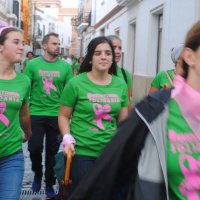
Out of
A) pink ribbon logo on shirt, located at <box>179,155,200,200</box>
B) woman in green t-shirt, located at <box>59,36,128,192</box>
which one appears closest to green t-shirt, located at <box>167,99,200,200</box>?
pink ribbon logo on shirt, located at <box>179,155,200,200</box>

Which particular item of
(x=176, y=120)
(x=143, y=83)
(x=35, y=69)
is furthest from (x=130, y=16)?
(x=176, y=120)

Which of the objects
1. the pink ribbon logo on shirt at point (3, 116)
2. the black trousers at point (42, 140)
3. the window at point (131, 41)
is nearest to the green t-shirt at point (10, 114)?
the pink ribbon logo on shirt at point (3, 116)

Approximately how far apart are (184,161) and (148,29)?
12.3 metres

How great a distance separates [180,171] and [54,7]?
3756 inches

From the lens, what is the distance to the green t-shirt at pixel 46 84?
572 cm

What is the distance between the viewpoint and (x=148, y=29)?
13.8 m

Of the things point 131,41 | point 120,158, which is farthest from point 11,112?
point 131,41

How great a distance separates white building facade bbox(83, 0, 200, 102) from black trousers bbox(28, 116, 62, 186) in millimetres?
1138

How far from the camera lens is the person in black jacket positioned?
1.79 m

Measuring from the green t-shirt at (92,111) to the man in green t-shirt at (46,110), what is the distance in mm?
1689

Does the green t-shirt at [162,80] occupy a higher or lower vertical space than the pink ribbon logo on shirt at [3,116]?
higher

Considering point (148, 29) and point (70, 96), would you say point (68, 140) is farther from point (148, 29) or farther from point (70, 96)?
point (148, 29)

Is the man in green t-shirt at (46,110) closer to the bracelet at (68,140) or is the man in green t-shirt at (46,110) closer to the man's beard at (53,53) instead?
the man's beard at (53,53)

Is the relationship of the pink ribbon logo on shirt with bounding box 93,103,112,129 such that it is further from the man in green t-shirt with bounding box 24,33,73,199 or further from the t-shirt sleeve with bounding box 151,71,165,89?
the man in green t-shirt with bounding box 24,33,73,199
